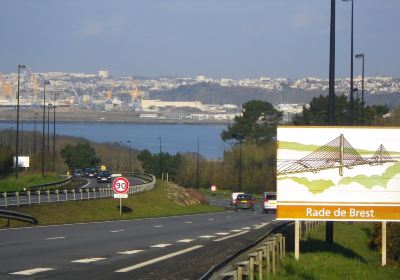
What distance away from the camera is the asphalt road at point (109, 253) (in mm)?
17578

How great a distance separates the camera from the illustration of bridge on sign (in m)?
20.6

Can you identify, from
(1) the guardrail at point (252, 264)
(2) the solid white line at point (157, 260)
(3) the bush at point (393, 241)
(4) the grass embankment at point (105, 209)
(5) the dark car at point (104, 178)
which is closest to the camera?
(1) the guardrail at point (252, 264)

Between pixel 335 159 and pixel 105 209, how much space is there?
3529 centimetres

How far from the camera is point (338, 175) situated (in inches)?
817

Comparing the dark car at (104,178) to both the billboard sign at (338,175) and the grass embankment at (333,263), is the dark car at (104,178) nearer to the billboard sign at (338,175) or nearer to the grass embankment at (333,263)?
the grass embankment at (333,263)

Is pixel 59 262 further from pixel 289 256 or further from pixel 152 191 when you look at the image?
pixel 152 191

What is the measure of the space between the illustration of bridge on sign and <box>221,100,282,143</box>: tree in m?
115

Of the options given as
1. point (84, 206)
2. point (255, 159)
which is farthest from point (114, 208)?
point (255, 159)

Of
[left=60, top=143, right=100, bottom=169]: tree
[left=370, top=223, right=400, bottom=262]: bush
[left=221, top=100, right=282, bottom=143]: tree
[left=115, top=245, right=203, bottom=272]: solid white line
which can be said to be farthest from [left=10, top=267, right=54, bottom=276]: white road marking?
[left=60, top=143, right=100, bottom=169]: tree

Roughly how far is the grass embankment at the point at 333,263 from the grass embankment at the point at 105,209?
51.0 ft

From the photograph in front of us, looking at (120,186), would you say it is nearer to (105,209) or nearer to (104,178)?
(105,209)

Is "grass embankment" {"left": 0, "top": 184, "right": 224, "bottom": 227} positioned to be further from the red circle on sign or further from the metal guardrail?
the red circle on sign

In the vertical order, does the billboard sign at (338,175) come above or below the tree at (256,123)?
below

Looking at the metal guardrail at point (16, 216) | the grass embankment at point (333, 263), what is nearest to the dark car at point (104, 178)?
the metal guardrail at point (16, 216)
